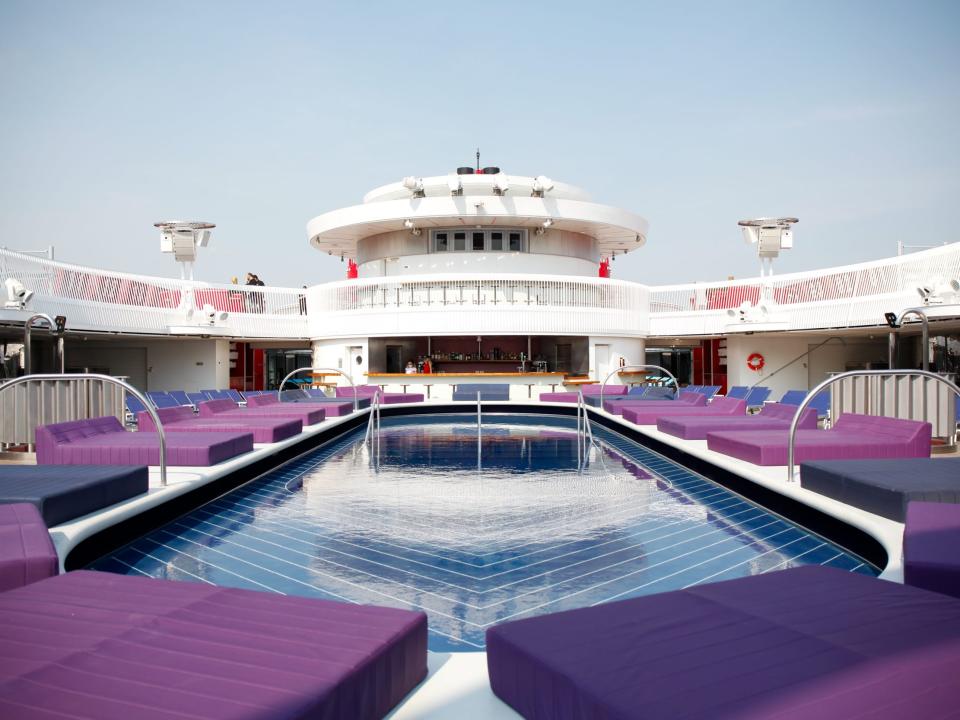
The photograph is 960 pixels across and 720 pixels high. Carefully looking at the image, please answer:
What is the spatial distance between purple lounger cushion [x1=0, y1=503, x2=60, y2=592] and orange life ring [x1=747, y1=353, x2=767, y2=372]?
25.2 meters

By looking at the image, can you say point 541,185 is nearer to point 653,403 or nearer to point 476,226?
point 476,226

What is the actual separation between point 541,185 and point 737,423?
17468mm

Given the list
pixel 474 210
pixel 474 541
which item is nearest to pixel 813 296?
pixel 474 210

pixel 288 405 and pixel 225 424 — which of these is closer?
pixel 225 424

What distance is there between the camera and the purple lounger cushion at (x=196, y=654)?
2.15 metres

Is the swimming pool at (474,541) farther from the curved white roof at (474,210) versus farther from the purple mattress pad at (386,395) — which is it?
the curved white roof at (474,210)

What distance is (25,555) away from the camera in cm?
359

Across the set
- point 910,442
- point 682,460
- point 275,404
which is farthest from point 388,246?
point 910,442

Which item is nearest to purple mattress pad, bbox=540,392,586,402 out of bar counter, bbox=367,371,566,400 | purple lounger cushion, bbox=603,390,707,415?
bar counter, bbox=367,371,566,400

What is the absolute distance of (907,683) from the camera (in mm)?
2197

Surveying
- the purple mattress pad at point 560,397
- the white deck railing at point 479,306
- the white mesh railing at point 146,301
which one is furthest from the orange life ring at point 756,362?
the white mesh railing at point 146,301

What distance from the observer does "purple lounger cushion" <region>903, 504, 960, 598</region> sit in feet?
11.1

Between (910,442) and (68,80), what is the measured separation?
2033 cm

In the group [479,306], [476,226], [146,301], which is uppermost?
[476,226]
